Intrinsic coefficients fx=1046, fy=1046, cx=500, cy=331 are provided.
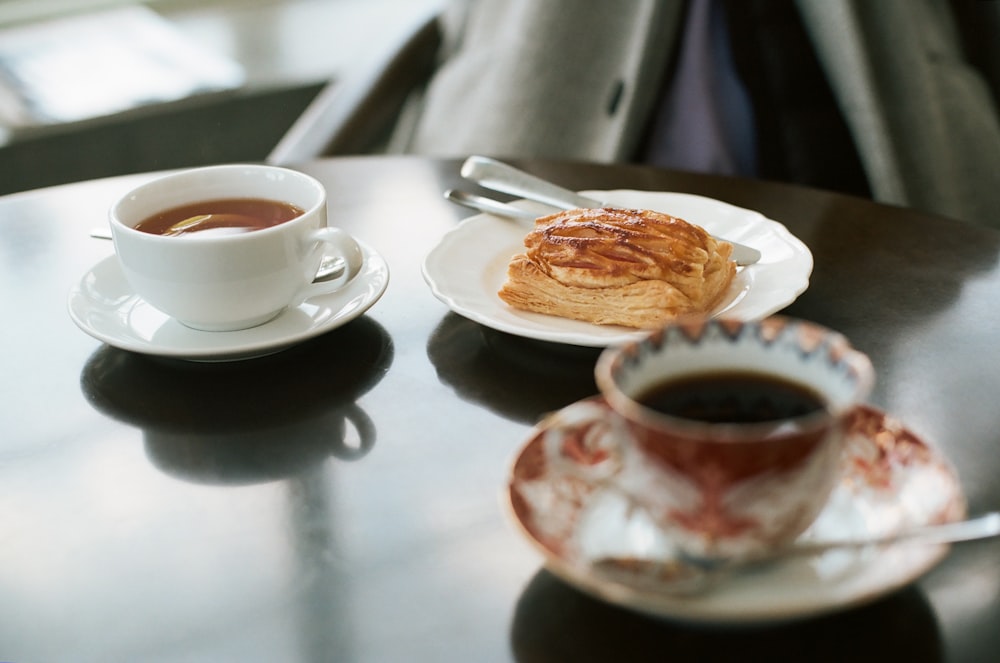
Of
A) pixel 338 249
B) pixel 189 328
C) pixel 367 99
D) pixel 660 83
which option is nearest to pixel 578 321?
pixel 338 249

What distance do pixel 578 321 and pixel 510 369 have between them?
0.25 feet

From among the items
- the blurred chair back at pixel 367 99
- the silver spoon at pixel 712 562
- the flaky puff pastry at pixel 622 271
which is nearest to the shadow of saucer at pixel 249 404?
the flaky puff pastry at pixel 622 271

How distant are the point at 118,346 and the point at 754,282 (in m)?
0.49

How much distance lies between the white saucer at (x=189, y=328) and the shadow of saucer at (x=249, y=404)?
0.02 m

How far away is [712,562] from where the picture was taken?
1.52 feet

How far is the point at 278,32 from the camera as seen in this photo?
2.59m

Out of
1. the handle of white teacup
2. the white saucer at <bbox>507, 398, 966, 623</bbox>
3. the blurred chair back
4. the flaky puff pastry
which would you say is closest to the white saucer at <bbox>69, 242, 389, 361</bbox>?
the handle of white teacup

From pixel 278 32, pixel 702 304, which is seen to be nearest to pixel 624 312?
pixel 702 304

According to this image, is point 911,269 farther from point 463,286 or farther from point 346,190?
point 346,190

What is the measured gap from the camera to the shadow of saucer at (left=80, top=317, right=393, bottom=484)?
0.66 metres

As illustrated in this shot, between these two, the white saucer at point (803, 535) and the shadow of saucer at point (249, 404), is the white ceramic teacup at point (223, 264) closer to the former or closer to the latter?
the shadow of saucer at point (249, 404)

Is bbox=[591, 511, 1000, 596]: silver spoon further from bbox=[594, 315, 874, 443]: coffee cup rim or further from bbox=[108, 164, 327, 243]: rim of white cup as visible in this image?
bbox=[108, 164, 327, 243]: rim of white cup

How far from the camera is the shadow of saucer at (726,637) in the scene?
1.60 feet

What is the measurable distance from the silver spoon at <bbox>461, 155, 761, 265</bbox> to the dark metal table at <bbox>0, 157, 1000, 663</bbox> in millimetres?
103
